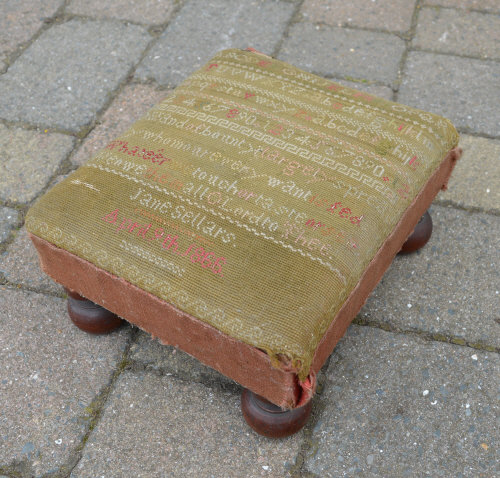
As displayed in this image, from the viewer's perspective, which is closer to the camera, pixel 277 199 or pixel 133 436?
pixel 277 199

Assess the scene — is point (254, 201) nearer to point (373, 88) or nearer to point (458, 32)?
point (373, 88)

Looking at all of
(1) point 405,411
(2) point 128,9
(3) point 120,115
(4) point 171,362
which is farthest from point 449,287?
(2) point 128,9

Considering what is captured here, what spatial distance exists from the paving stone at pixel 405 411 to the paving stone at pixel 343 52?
3.87 ft

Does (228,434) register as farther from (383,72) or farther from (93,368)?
(383,72)

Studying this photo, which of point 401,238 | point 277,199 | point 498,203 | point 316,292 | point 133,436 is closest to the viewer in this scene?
point 316,292

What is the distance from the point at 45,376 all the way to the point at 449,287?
1067mm

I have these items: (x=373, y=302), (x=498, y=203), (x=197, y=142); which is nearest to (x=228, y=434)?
(x=373, y=302)

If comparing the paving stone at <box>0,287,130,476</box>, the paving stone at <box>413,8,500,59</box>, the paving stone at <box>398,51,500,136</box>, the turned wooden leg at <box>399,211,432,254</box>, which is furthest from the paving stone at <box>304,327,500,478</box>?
the paving stone at <box>413,8,500,59</box>

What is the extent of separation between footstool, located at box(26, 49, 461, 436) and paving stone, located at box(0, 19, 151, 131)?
2.78ft

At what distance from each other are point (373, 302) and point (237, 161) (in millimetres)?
571

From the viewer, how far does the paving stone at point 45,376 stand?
4.23 ft

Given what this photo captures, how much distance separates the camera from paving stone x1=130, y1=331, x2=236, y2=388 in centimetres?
140

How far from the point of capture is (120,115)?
2.11 metres

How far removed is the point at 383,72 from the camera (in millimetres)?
2254
